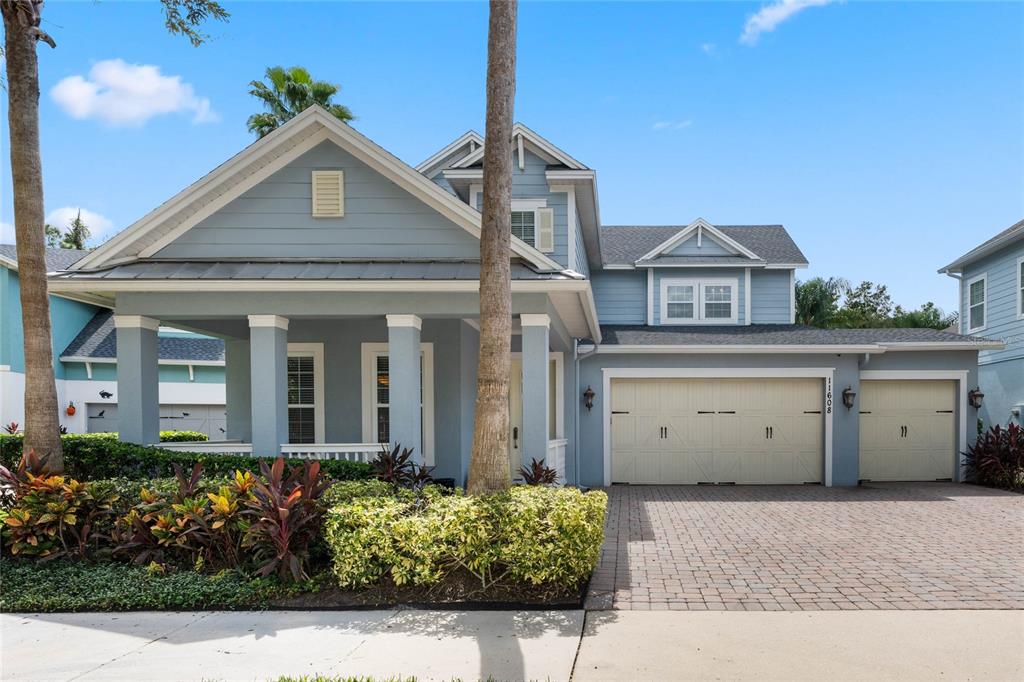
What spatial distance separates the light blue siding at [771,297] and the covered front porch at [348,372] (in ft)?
22.5

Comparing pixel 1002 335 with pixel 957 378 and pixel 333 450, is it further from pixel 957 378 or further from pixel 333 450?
pixel 333 450

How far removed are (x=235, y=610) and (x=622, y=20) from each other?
9787 mm

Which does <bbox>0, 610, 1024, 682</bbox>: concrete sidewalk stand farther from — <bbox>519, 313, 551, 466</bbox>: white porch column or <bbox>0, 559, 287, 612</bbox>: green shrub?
<bbox>519, 313, 551, 466</bbox>: white porch column

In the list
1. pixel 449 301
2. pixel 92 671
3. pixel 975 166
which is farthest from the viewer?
pixel 975 166

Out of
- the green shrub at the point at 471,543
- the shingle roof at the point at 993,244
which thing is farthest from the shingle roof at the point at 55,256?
the shingle roof at the point at 993,244

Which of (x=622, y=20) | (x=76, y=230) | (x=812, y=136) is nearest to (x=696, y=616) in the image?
(x=622, y=20)

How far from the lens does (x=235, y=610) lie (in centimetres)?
593

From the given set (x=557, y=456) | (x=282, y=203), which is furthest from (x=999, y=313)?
(x=282, y=203)

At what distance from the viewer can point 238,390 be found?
1288 centimetres

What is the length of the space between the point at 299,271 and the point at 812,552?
7.57 m

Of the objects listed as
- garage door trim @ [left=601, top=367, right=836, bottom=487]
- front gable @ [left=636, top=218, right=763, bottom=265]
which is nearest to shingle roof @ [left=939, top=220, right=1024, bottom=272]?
front gable @ [left=636, top=218, right=763, bottom=265]

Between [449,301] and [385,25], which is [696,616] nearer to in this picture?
[449,301]

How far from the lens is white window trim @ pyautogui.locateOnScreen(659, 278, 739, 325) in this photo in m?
17.2

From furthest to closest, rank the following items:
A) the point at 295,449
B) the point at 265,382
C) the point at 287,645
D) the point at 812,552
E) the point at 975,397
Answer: the point at 975,397, the point at 295,449, the point at 265,382, the point at 812,552, the point at 287,645
